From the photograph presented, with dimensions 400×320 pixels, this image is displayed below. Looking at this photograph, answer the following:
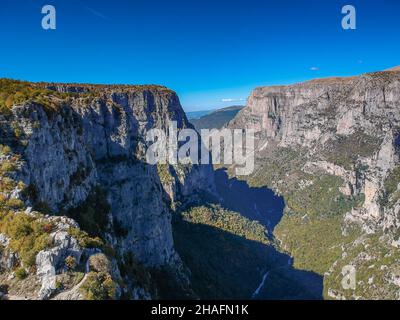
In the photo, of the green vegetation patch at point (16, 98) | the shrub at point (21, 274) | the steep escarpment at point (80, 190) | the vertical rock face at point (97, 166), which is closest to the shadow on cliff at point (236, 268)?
the steep escarpment at point (80, 190)

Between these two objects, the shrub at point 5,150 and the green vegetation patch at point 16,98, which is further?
the green vegetation patch at point 16,98

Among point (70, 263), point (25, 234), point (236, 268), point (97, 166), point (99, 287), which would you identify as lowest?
point (236, 268)

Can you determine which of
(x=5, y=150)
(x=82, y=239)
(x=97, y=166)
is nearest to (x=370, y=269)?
(x=97, y=166)

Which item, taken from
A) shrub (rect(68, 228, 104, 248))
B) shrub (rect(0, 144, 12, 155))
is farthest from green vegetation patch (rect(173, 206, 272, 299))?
shrub (rect(68, 228, 104, 248))

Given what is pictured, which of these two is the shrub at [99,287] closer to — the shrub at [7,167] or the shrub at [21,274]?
the shrub at [21,274]

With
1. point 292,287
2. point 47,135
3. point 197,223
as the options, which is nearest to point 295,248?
point 292,287

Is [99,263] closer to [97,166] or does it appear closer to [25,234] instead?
[25,234]

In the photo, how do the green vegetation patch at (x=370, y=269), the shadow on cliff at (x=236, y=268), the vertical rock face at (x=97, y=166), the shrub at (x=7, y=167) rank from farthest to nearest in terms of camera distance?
the green vegetation patch at (x=370, y=269)
the shadow on cliff at (x=236, y=268)
the vertical rock face at (x=97, y=166)
the shrub at (x=7, y=167)
